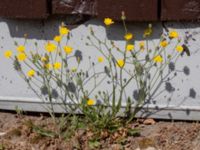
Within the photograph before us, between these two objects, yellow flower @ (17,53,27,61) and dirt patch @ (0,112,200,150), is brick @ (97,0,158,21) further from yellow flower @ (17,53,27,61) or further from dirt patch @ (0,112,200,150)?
dirt patch @ (0,112,200,150)

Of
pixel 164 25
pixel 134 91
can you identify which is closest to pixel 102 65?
pixel 134 91

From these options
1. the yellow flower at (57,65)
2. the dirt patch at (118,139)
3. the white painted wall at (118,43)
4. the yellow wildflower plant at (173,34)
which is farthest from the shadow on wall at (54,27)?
the dirt patch at (118,139)

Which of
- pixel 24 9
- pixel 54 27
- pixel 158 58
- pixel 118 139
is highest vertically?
pixel 24 9

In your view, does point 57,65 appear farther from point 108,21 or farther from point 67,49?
point 108,21

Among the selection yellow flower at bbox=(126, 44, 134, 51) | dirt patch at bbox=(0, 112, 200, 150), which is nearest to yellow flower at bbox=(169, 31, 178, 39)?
yellow flower at bbox=(126, 44, 134, 51)

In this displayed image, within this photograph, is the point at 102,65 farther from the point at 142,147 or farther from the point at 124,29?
the point at 142,147

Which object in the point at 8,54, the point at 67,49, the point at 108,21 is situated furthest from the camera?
the point at 8,54

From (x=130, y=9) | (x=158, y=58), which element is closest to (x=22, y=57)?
(x=130, y=9)
